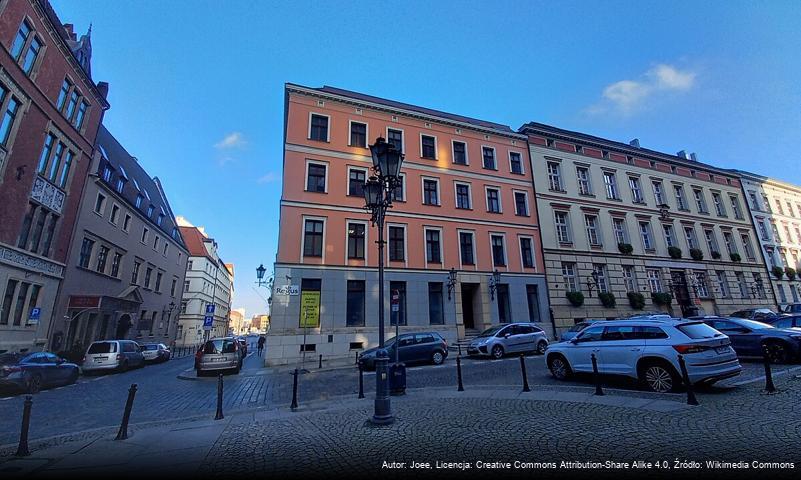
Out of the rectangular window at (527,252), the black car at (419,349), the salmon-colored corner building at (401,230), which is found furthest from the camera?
the rectangular window at (527,252)

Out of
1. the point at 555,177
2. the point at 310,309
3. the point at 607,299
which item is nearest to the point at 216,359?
the point at 310,309

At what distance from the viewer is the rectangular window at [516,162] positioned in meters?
28.0

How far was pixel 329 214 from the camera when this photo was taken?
842 inches

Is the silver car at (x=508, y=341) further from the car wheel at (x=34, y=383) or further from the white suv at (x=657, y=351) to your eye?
the car wheel at (x=34, y=383)

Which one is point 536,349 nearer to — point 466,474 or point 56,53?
point 466,474

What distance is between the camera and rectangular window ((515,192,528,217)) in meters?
26.8

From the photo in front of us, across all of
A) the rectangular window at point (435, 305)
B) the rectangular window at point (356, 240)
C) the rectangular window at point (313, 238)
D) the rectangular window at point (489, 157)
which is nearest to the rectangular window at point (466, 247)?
the rectangular window at point (435, 305)

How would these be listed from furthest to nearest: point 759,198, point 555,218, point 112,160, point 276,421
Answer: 1. point 759,198
2. point 112,160
3. point 555,218
4. point 276,421

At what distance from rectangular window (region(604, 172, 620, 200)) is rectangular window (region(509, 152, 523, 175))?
862 cm

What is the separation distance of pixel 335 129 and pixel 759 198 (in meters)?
47.0

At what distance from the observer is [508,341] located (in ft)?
52.3

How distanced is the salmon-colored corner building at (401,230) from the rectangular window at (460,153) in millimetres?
85

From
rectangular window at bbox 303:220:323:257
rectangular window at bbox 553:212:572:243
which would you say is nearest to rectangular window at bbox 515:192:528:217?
rectangular window at bbox 553:212:572:243

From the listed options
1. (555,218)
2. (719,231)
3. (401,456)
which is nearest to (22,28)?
(401,456)
